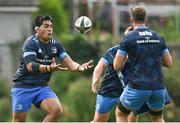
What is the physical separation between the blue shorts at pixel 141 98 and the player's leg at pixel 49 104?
1356 millimetres

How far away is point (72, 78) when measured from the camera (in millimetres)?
30188

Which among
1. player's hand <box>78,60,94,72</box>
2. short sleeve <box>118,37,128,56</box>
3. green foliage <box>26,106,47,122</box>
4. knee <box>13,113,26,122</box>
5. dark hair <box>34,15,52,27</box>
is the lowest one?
green foliage <box>26,106,47,122</box>

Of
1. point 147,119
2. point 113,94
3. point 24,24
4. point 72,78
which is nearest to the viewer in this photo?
point 113,94

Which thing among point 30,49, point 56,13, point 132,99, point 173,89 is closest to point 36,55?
point 30,49

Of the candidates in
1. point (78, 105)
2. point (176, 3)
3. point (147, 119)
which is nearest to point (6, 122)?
point (78, 105)

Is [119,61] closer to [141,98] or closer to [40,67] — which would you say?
[141,98]

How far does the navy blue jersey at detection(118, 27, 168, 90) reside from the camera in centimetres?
1412

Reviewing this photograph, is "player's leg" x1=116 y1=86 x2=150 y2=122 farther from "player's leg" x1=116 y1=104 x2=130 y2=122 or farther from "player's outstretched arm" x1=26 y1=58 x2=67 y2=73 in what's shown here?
"player's outstretched arm" x1=26 y1=58 x2=67 y2=73

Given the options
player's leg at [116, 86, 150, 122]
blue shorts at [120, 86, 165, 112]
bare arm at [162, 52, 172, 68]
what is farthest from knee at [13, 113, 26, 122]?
bare arm at [162, 52, 172, 68]

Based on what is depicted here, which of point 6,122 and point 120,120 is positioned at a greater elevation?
point 120,120

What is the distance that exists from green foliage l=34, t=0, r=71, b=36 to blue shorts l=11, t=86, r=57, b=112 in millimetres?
20217

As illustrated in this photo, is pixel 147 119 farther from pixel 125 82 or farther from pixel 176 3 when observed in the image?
pixel 176 3

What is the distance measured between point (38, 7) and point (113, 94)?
2135cm

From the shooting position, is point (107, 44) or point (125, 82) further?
point (107, 44)
